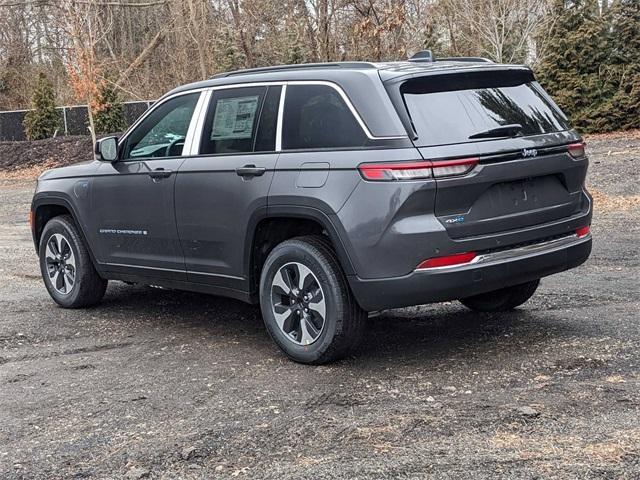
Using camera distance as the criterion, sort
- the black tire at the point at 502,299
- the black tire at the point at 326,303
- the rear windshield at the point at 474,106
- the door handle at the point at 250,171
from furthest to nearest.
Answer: the black tire at the point at 502,299, the door handle at the point at 250,171, the black tire at the point at 326,303, the rear windshield at the point at 474,106

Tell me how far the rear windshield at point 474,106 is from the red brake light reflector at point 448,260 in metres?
0.65

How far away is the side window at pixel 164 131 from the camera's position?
6.26 metres

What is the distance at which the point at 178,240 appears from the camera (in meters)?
6.14

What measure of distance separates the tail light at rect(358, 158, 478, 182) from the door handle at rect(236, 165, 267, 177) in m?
0.85

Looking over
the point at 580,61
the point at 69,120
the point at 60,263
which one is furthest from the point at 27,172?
the point at 60,263

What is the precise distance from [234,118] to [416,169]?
1.62 meters

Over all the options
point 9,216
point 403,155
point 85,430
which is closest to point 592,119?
point 9,216

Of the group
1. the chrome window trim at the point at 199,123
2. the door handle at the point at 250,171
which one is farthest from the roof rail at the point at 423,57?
the chrome window trim at the point at 199,123

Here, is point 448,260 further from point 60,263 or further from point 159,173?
point 60,263

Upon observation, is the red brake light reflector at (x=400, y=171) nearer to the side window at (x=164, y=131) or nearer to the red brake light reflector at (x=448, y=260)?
the red brake light reflector at (x=448, y=260)

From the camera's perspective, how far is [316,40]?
2170 cm

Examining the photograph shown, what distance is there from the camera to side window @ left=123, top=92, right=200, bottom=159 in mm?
6258

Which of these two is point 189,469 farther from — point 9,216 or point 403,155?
point 9,216

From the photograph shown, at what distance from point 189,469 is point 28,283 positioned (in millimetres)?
5296
